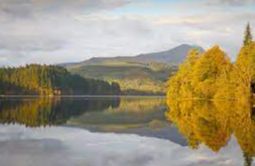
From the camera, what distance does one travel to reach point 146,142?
1431 inches

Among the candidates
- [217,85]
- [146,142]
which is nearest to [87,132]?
[146,142]

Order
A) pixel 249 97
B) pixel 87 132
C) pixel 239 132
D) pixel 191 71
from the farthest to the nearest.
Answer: pixel 191 71, pixel 249 97, pixel 87 132, pixel 239 132

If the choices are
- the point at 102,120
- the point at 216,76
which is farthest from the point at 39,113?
the point at 216,76

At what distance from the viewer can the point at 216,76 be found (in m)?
115

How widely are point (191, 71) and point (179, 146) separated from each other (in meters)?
90.6

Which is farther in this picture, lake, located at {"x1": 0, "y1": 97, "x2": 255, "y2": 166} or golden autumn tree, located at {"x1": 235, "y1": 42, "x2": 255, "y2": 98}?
golden autumn tree, located at {"x1": 235, "y1": 42, "x2": 255, "y2": 98}

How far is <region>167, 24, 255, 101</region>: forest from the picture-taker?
101750mm

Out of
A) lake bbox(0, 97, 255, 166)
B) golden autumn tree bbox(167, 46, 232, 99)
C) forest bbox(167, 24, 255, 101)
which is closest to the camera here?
lake bbox(0, 97, 255, 166)

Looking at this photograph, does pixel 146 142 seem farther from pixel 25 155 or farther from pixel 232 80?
pixel 232 80

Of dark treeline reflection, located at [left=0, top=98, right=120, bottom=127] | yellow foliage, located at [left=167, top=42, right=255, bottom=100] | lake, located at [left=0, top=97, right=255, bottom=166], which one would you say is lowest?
dark treeline reflection, located at [left=0, top=98, right=120, bottom=127]

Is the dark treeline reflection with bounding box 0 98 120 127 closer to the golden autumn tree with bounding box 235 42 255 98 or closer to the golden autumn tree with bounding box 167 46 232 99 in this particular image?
the golden autumn tree with bounding box 167 46 232 99

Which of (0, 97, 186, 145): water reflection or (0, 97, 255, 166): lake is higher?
(0, 97, 255, 166): lake

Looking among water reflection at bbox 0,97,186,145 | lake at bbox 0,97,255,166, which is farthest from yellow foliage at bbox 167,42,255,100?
lake at bbox 0,97,255,166

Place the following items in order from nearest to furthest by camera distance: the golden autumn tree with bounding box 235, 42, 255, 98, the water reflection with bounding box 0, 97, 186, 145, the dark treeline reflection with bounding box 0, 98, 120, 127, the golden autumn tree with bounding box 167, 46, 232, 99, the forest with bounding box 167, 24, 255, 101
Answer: the water reflection with bounding box 0, 97, 186, 145, the dark treeline reflection with bounding box 0, 98, 120, 127, the golden autumn tree with bounding box 235, 42, 255, 98, the forest with bounding box 167, 24, 255, 101, the golden autumn tree with bounding box 167, 46, 232, 99
